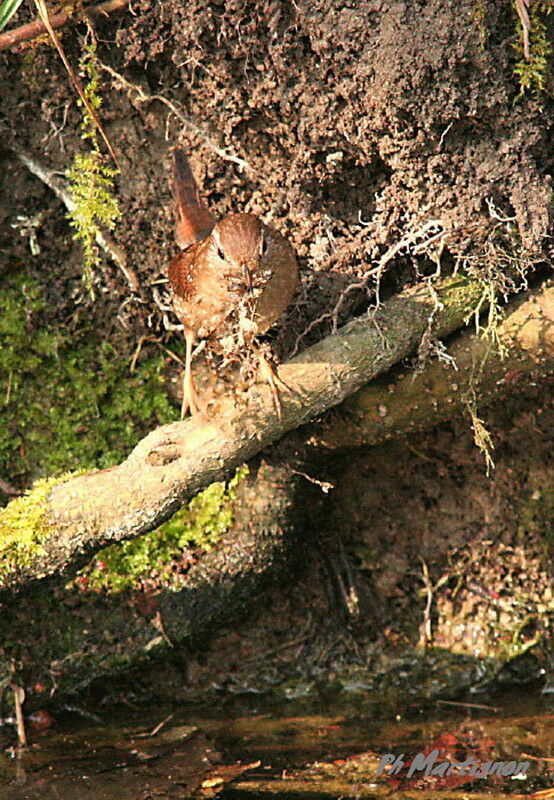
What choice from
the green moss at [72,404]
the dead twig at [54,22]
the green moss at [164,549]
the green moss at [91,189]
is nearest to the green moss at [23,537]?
the green moss at [164,549]

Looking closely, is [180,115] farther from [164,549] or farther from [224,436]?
[164,549]

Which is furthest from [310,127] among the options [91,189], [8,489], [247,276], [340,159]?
[8,489]

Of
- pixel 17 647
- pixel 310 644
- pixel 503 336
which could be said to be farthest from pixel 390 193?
pixel 17 647

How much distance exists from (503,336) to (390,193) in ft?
2.54

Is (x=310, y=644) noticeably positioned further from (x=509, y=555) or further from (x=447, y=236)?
(x=447, y=236)

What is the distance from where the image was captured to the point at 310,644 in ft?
14.5

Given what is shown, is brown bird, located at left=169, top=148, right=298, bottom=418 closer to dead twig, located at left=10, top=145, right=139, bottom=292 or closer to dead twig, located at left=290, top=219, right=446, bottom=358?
dead twig, located at left=290, top=219, right=446, bottom=358

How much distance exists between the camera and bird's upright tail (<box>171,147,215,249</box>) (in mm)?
3762

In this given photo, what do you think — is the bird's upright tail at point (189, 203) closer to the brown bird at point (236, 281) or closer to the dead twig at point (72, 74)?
the brown bird at point (236, 281)

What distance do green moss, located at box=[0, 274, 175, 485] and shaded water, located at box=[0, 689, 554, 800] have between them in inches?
49.6

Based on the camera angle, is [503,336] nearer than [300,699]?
Yes

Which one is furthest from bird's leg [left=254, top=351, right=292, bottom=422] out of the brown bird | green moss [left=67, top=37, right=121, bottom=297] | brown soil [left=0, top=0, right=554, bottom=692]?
green moss [left=67, top=37, right=121, bottom=297]

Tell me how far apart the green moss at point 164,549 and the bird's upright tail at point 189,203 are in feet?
3.91

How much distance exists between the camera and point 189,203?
376 cm
